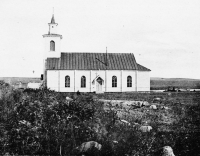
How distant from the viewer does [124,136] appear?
9.54 m

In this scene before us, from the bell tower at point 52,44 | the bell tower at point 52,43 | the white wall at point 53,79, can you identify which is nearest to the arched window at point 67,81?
the white wall at point 53,79

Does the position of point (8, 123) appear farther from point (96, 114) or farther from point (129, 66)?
point (129, 66)

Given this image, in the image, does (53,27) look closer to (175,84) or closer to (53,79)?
(53,79)

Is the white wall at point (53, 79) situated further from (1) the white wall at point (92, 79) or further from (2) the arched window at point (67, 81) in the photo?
(2) the arched window at point (67, 81)

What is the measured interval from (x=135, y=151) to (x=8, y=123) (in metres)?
4.99

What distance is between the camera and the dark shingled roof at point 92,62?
136 feet

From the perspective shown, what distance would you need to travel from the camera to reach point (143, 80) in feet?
141

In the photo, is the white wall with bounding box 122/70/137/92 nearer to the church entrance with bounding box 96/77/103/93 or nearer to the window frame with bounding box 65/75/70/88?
the church entrance with bounding box 96/77/103/93

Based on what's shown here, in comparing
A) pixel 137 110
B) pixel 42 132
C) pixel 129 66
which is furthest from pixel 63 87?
pixel 42 132

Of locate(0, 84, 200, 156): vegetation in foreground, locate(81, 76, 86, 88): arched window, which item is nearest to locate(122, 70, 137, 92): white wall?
locate(81, 76, 86, 88): arched window

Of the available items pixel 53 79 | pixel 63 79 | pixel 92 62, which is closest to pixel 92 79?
pixel 92 62

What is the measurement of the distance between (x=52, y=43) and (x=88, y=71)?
7.44 m

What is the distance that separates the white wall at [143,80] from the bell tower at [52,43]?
43.3 ft

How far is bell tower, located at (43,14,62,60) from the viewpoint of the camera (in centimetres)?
4253
